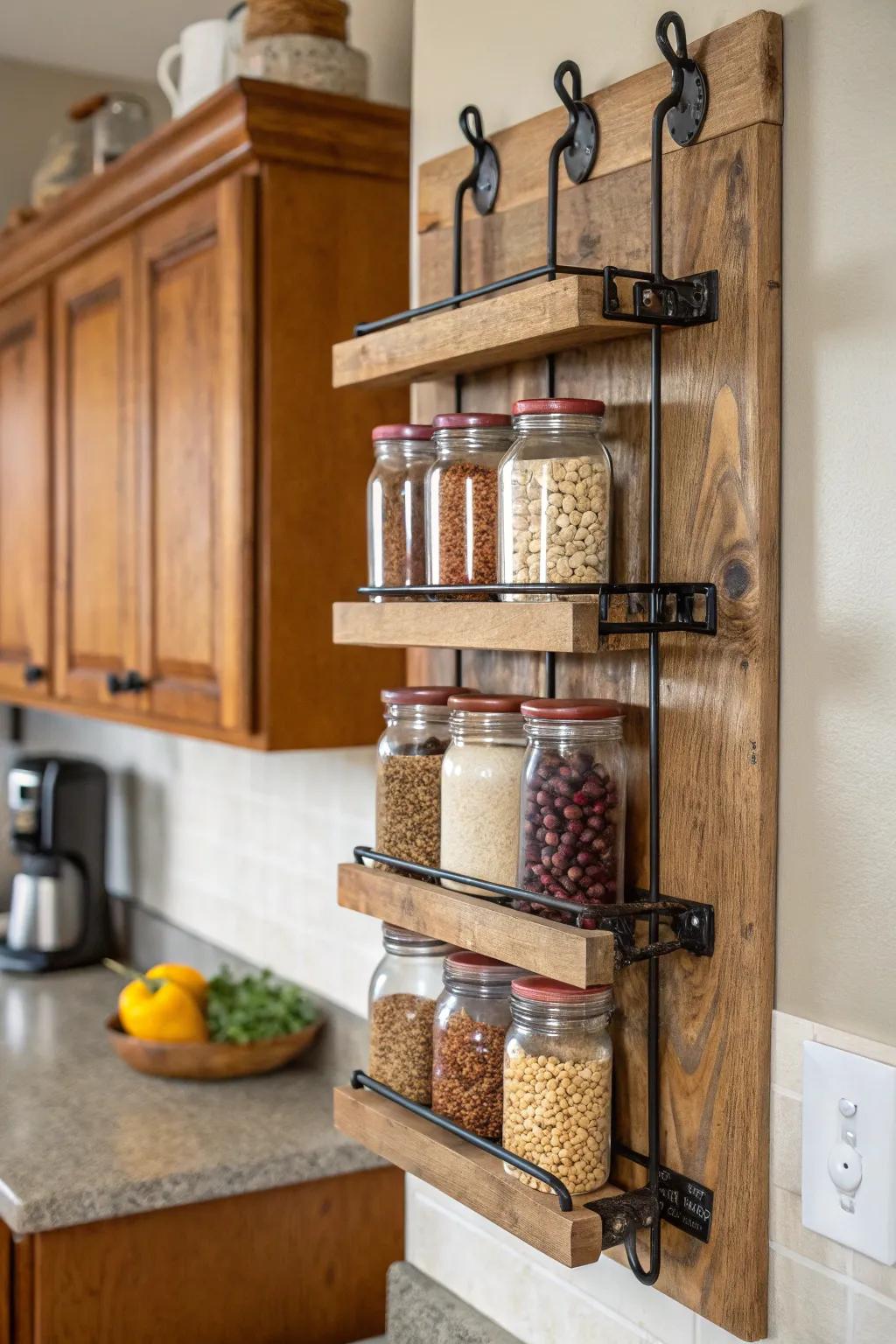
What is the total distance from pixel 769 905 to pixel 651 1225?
0.28 m

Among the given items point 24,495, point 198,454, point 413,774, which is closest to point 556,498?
point 413,774

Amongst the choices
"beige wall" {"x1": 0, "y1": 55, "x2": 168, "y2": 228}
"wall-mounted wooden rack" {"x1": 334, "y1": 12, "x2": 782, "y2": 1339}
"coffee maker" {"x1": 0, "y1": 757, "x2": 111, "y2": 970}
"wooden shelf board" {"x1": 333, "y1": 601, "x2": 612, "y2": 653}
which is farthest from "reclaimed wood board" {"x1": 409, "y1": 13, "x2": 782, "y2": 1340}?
"beige wall" {"x1": 0, "y1": 55, "x2": 168, "y2": 228}

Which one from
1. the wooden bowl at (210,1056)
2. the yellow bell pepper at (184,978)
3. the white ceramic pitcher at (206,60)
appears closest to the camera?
the white ceramic pitcher at (206,60)

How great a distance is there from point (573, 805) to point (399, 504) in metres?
0.36

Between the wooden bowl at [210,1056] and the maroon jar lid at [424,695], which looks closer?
the maroon jar lid at [424,695]

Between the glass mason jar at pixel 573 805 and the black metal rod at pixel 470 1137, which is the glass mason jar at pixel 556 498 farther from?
the black metal rod at pixel 470 1137

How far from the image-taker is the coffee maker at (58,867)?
2809 mm

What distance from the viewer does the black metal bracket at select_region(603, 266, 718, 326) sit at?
1.03 metres

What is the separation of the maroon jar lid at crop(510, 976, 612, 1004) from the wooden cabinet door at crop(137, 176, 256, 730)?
2.51 ft

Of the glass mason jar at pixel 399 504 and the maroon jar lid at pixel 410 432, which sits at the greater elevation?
the maroon jar lid at pixel 410 432

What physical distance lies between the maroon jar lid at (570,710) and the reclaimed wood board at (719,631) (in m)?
0.05

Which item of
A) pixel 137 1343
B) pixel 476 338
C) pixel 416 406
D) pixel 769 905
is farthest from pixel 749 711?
pixel 137 1343

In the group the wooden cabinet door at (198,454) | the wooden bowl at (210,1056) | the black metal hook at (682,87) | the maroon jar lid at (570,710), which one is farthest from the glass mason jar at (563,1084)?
the wooden bowl at (210,1056)

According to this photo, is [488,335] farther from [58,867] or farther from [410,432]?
[58,867]
